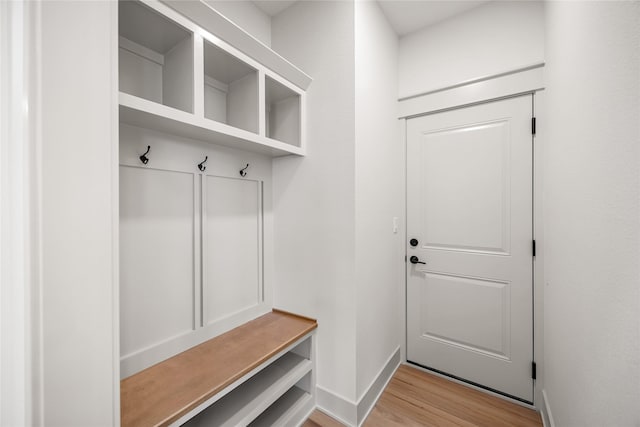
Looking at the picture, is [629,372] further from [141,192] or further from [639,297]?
[141,192]

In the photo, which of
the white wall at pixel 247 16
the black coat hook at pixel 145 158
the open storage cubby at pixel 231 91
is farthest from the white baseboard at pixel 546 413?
the white wall at pixel 247 16

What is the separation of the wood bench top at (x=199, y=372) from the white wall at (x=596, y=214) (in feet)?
4.15

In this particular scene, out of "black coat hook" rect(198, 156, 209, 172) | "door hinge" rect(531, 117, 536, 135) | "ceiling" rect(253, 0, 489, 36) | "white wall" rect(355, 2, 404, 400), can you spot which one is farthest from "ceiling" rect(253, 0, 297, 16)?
"door hinge" rect(531, 117, 536, 135)

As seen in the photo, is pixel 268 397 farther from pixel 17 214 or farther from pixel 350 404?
pixel 17 214

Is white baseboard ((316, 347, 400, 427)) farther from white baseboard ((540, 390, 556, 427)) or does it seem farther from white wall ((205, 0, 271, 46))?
white wall ((205, 0, 271, 46))

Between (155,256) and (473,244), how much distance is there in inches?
81.1

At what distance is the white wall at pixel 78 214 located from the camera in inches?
25.1

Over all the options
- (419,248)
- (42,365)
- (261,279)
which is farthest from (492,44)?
(42,365)

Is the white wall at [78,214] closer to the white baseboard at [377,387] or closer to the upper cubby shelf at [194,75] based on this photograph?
the upper cubby shelf at [194,75]

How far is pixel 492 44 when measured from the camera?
71.2 inches

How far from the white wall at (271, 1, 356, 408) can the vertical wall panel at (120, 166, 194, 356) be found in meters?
0.65

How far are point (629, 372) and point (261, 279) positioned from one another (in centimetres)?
168

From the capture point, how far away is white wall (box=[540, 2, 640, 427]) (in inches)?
24.7

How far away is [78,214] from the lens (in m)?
0.69
